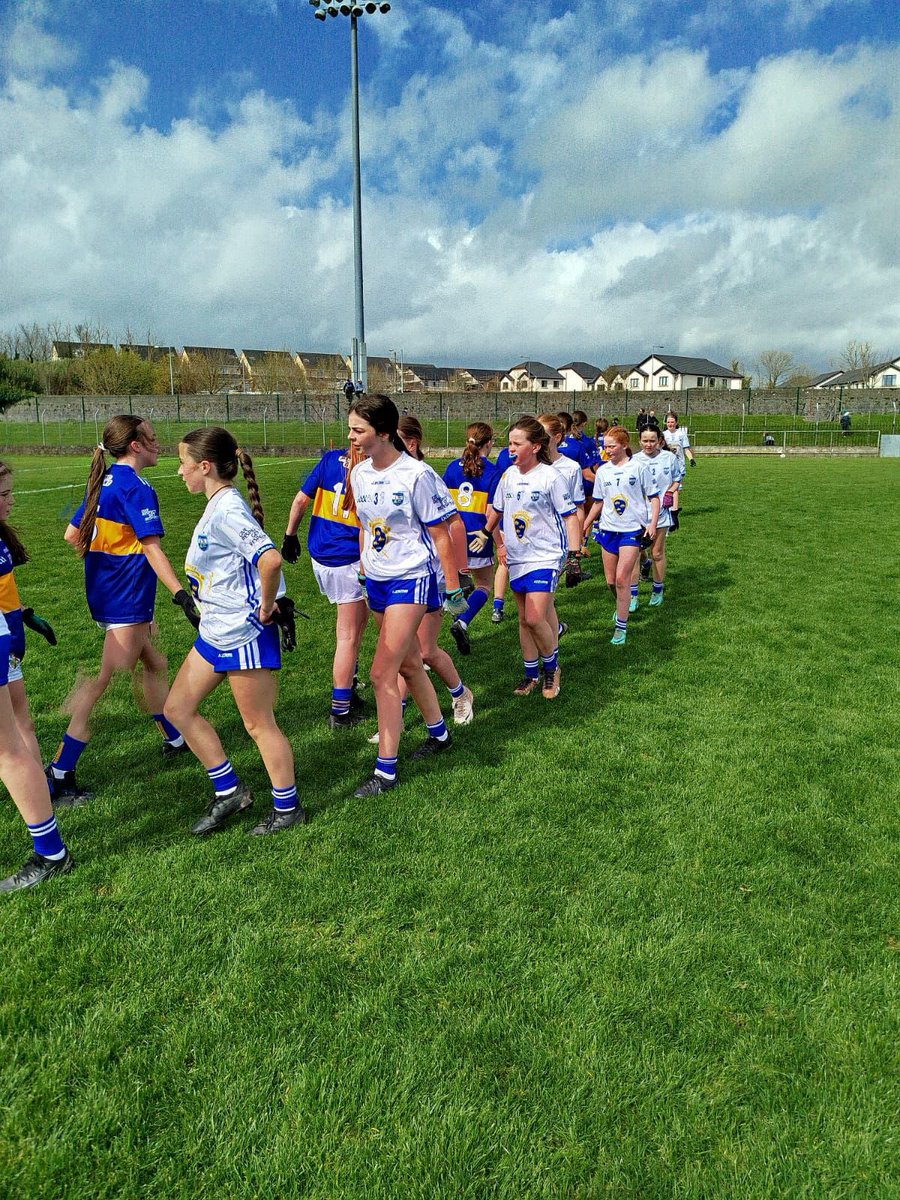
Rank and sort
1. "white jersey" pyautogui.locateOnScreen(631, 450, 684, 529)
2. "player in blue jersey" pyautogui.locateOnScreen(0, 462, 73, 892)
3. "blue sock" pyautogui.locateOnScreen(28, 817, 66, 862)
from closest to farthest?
"player in blue jersey" pyautogui.locateOnScreen(0, 462, 73, 892)
"blue sock" pyautogui.locateOnScreen(28, 817, 66, 862)
"white jersey" pyautogui.locateOnScreen(631, 450, 684, 529)

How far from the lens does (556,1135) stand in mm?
2195

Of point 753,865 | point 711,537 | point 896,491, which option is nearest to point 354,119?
point 711,537

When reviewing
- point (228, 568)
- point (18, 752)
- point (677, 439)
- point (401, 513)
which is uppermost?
point (677, 439)

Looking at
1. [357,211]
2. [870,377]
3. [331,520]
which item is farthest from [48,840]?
[870,377]

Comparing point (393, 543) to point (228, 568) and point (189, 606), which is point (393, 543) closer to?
point (228, 568)

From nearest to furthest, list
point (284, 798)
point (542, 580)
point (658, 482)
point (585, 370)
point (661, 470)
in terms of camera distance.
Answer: point (284, 798)
point (542, 580)
point (658, 482)
point (661, 470)
point (585, 370)

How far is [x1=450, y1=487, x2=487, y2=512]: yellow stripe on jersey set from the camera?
7.27m

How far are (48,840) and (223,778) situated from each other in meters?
0.81

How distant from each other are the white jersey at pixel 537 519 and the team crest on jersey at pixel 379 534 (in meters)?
1.73

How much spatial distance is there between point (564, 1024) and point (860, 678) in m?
4.76

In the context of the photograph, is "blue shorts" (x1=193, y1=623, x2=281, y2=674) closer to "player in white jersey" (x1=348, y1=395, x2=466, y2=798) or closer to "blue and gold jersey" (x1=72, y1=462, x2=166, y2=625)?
"player in white jersey" (x1=348, y1=395, x2=466, y2=798)

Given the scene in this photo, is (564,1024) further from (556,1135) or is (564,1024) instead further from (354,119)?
(354,119)

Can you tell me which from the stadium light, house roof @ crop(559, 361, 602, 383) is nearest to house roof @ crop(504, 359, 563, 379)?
house roof @ crop(559, 361, 602, 383)

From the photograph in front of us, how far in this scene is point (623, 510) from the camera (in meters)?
7.28
